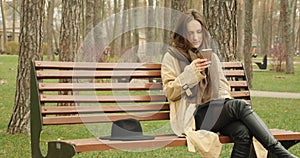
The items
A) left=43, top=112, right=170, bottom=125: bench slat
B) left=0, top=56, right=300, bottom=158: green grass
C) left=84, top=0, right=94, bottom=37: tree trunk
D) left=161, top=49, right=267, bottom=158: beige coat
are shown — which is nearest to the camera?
left=161, top=49, right=267, bottom=158: beige coat

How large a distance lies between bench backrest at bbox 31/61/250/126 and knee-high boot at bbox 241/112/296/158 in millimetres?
996

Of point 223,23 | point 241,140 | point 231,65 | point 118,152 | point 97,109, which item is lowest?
point 118,152

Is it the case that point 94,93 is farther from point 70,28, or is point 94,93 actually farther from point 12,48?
point 12,48

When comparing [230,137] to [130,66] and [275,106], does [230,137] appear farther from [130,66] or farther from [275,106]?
[275,106]

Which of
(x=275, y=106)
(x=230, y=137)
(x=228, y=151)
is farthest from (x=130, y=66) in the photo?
(x=275, y=106)

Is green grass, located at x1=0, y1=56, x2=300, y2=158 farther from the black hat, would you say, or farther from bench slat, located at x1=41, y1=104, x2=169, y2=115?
the black hat

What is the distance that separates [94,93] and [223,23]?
2392 mm

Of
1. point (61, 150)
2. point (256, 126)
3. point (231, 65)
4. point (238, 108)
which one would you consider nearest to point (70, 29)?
point (231, 65)

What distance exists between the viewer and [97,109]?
546 cm

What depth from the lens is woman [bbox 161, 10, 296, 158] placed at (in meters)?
5.11

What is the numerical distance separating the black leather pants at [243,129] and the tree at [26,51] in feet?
11.5

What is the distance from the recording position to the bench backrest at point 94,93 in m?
5.30

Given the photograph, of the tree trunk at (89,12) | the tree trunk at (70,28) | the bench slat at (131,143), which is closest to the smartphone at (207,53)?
the bench slat at (131,143)

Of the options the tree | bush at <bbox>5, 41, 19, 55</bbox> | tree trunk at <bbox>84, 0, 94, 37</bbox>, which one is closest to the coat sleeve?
the tree
